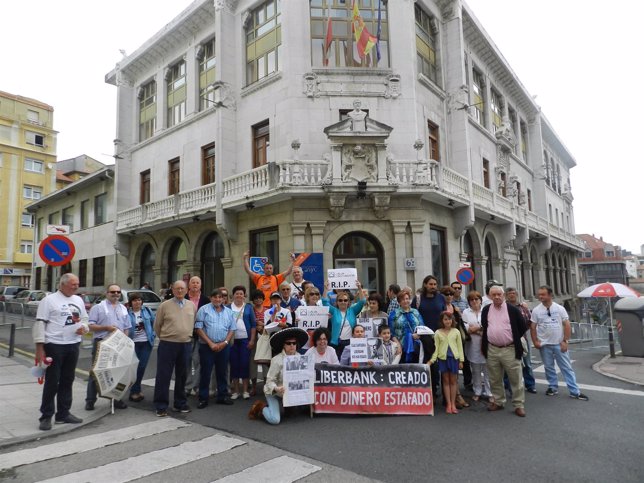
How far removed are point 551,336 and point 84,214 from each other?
30.2 meters

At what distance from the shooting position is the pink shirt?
6.45m

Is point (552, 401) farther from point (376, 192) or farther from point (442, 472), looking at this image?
point (376, 192)

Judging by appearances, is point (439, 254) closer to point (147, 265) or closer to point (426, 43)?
point (426, 43)

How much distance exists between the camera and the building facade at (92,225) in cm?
2548

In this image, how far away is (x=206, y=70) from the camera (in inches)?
784

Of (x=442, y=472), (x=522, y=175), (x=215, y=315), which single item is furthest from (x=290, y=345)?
(x=522, y=175)

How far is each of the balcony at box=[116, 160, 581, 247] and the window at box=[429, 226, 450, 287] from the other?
48.6 inches

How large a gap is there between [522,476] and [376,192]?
10.9 meters

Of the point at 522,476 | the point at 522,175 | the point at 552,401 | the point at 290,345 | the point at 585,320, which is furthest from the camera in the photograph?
the point at 585,320

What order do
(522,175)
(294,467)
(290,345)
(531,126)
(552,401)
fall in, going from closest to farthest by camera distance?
(294,467)
(290,345)
(552,401)
(522,175)
(531,126)

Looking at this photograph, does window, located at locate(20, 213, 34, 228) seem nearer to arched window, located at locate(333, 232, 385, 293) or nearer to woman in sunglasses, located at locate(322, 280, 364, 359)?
arched window, located at locate(333, 232, 385, 293)

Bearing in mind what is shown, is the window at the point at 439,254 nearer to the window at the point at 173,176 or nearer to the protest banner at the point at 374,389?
the protest banner at the point at 374,389

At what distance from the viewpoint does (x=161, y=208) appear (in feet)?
64.7

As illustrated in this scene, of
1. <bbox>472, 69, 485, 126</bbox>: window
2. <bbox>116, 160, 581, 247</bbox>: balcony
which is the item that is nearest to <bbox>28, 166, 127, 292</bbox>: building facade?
<bbox>116, 160, 581, 247</bbox>: balcony
